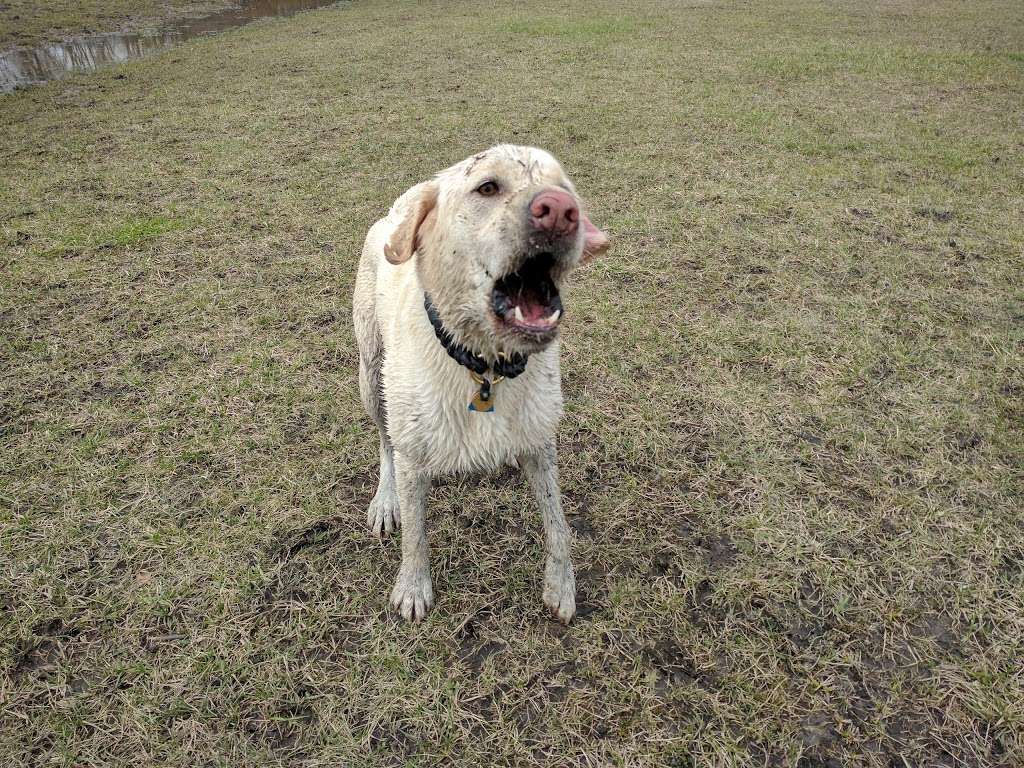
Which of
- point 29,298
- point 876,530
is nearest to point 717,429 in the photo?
point 876,530

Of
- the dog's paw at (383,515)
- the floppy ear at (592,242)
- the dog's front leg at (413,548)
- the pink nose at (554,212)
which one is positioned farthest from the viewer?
the dog's paw at (383,515)

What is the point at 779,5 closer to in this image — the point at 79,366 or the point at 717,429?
the point at 717,429

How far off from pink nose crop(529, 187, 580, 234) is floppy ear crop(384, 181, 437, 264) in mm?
466

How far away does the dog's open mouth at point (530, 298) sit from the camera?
1.72 m

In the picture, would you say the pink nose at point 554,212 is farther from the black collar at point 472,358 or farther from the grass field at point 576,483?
the grass field at point 576,483

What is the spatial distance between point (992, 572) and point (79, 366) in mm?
4748

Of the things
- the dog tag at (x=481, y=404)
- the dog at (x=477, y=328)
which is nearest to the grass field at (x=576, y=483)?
the dog at (x=477, y=328)

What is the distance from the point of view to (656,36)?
1169cm

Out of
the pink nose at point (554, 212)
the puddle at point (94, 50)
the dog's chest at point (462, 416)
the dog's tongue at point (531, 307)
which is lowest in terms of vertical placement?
the dog's chest at point (462, 416)

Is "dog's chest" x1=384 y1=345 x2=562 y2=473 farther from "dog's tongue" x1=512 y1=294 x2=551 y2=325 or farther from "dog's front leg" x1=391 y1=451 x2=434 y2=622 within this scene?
"dog's tongue" x1=512 y1=294 x2=551 y2=325

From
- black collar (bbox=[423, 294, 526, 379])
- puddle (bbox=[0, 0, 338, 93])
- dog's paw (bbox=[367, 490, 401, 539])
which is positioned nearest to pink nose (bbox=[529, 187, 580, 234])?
black collar (bbox=[423, 294, 526, 379])

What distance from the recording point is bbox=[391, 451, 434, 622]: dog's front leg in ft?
7.06

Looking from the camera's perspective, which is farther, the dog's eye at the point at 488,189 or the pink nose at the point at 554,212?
the dog's eye at the point at 488,189

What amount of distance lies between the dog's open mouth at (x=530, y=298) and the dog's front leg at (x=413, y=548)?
28.3 inches
